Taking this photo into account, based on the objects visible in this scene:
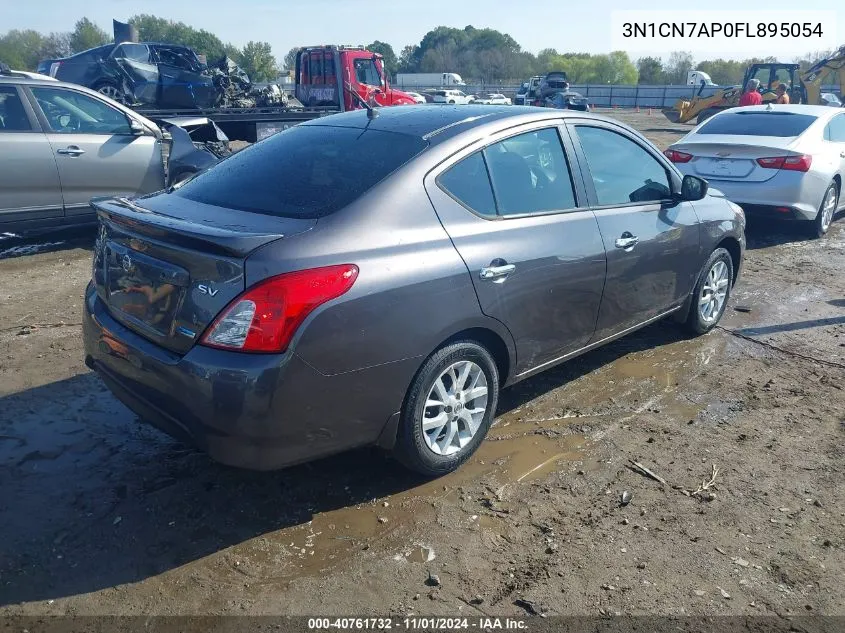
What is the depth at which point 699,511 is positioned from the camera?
10.9 ft

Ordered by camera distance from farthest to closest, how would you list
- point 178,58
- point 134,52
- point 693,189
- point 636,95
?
point 636,95, point 178,58, point 134,52, point 693,189

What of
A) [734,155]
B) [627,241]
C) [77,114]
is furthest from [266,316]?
[734,155]

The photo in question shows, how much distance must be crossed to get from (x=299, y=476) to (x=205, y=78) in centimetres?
1353

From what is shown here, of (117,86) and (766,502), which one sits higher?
(117,86)

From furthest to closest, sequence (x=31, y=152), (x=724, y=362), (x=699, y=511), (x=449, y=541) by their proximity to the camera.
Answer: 1. (x=31, y=152)
2. (x=724, y=362)
3. (x=699, y=511)
4. (x=449, y=541)

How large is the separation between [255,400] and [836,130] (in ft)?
29.7

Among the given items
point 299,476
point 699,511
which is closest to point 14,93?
point 299,476

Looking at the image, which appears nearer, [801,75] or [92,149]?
[92,149]

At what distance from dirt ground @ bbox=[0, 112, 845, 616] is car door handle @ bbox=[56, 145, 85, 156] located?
3109 mm

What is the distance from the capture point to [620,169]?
4488 mm

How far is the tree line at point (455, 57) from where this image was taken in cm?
6475

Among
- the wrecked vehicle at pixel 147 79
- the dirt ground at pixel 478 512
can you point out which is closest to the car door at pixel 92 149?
the dirt ground at pixel 478 512

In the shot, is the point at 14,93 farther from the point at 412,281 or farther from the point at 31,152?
the point at 412,281

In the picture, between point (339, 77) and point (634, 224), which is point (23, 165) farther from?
point (339, 77)
